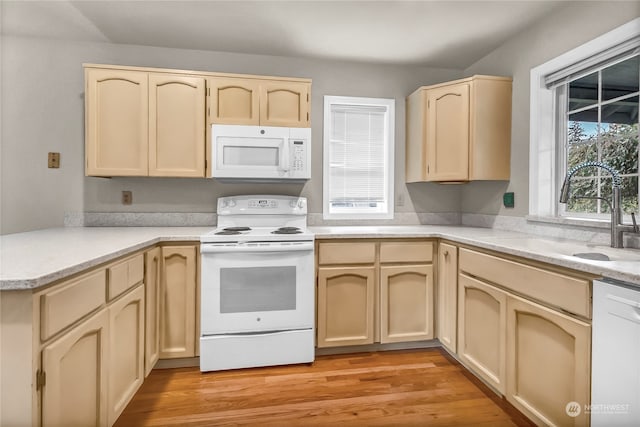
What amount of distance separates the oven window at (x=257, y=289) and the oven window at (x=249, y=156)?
2.59ft

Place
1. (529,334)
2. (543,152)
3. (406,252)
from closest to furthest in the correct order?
(529,334) → (543,152) → (406,252)

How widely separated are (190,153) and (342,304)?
1.57 metres

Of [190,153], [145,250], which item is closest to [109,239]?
[145,250]

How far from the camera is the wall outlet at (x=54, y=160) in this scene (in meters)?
2.53

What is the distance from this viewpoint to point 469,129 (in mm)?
2480

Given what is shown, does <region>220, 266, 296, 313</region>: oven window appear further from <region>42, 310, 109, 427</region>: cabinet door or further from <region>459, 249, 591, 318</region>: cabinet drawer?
<region>459, 249, 591, 318</region>: cabinet drawer

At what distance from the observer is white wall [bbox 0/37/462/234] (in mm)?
2482

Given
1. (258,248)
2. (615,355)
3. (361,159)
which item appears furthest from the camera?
(361,159)

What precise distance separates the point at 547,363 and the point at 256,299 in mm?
1582

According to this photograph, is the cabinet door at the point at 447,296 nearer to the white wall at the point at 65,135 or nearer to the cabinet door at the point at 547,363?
the cabinet door at the point at 547,363

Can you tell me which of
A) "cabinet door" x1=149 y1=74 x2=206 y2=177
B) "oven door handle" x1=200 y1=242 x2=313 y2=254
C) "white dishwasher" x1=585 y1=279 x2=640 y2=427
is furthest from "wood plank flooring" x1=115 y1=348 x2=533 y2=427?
"cabinet door" x1=149 y1=74 x2=206 y2=177

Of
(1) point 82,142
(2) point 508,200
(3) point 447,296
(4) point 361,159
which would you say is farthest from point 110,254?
(2) point 508,200

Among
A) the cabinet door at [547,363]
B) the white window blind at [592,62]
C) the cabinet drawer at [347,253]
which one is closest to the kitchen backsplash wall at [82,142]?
the white window blind at [592,62]

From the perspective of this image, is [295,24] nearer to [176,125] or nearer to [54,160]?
[176,125]
